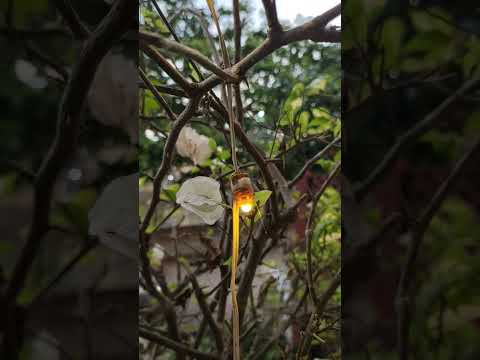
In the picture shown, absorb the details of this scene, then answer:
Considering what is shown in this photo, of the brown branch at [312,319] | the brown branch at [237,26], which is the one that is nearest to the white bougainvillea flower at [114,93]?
the brown branch at [237,26]

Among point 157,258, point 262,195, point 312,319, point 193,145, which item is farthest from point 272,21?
point 157,258

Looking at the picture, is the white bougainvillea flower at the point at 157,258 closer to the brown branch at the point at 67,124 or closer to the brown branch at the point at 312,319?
the brown branch at the point at 312,319

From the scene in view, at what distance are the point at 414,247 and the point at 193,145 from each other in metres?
0.50

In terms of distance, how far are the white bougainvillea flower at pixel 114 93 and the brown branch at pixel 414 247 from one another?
36 centimetres

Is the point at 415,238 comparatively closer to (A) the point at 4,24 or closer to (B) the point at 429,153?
(B) the point at 429,153

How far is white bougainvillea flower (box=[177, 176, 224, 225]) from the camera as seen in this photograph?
581 mm

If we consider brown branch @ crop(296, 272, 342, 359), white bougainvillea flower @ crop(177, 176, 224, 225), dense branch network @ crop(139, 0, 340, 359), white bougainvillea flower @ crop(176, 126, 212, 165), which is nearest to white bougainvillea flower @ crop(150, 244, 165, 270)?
dense branch network @ crop(139, 0, 340, 359)

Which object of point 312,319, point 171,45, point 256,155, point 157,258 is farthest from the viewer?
point 157,258

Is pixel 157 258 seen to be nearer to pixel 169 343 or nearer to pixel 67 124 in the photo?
pixel 169 343

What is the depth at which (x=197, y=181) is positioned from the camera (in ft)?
1.92

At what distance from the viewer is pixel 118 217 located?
19.6 inches

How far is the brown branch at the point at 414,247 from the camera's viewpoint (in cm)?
50

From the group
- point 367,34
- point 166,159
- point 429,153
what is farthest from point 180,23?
point 429,153

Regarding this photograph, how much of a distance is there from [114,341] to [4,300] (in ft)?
0.42
